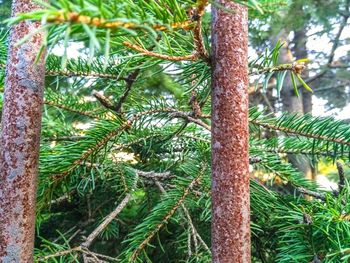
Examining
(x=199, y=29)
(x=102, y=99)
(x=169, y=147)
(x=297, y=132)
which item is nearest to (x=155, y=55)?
(x=199, y=29)

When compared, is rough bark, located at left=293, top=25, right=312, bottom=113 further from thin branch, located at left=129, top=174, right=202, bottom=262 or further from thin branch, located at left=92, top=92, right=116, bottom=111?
thin branch, located at left=92, top=92, right=116, bottom=111

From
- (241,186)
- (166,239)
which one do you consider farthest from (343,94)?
(241,186)

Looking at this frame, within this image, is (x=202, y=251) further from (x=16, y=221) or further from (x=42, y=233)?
(x=42, y=233)

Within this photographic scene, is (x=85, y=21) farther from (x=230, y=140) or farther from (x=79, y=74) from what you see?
(x=79, y=74)

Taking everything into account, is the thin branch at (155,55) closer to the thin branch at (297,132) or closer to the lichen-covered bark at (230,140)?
the lichen-covered bark at (230,140)

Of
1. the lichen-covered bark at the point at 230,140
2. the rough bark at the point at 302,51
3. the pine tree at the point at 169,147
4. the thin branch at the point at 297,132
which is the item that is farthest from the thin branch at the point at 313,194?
the rough bark at the point at 302,51

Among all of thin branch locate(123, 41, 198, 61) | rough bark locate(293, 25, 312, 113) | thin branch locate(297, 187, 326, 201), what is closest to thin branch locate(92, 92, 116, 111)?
thin branch locate(123, 41, 198, 61)
